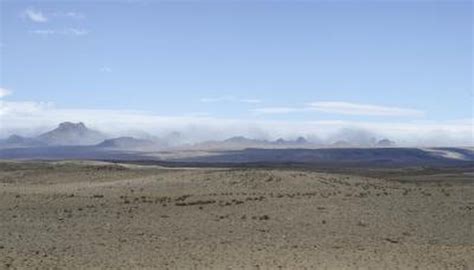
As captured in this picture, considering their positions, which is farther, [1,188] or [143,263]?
[1,188]

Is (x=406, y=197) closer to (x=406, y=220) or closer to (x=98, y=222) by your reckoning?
(x=406, y=220)

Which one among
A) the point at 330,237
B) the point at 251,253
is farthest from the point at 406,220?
the point at 251,253

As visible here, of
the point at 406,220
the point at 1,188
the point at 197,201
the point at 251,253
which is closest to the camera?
the point at 251,253

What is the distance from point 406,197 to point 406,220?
27.7 feet

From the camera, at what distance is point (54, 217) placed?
89.2ft

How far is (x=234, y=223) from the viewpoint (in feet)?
85.0

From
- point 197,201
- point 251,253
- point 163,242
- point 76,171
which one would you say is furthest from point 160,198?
point 76,171

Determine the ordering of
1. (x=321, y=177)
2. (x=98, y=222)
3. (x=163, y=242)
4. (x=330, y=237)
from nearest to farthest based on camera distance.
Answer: (x=163, y=242) → (x=330, y=237) → (x=98, y=222) → (x=321, y=177)

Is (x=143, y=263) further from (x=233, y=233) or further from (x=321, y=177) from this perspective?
(x=321, y=177)

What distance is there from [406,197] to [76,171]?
25361 millimetres

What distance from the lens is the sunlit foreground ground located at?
18312 millimetres

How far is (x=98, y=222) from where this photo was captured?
84.0ft

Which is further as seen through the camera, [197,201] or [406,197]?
[406,197]

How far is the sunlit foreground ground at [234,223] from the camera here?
60.1ft
